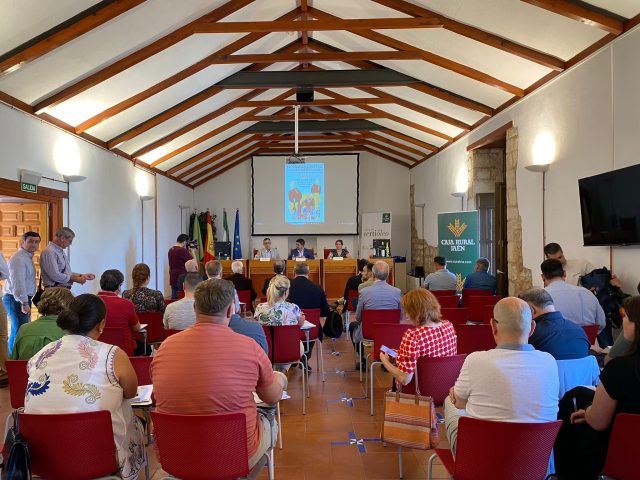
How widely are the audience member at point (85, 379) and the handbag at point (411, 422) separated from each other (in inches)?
48.7

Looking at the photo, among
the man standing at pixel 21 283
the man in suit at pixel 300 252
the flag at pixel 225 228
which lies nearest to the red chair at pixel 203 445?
the man standing at pixel 21 283

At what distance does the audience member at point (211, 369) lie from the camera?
1.99 metres

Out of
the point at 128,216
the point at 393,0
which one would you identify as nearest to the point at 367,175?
the point at 128,216

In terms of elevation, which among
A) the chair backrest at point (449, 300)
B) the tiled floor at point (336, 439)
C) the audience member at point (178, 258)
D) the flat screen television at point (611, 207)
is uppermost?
the flat screen television at point (611, 207)

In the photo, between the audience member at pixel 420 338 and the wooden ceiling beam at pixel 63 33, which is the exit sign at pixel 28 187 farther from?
the audience member at pixel 420 338

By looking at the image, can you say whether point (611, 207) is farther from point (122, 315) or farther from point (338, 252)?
point (338, 252)

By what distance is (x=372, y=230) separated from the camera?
14133 mm

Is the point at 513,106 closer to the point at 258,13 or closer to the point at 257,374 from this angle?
the point at 258,13

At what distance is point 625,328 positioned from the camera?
7.44 feet

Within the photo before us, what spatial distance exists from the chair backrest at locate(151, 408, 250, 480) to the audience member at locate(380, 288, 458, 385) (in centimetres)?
134

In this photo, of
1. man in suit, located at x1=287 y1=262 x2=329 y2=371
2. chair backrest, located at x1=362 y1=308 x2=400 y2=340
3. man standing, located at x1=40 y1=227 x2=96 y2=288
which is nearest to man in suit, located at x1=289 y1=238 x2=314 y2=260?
man in suit, located at x1=287 y1=262 x2=329 y2=371

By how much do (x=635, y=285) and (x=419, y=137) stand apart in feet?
24.9

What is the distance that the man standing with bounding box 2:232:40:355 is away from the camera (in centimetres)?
538

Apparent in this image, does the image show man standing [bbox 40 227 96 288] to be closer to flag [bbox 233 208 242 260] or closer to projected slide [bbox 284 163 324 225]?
flag [bbox 233 208 242 260]
